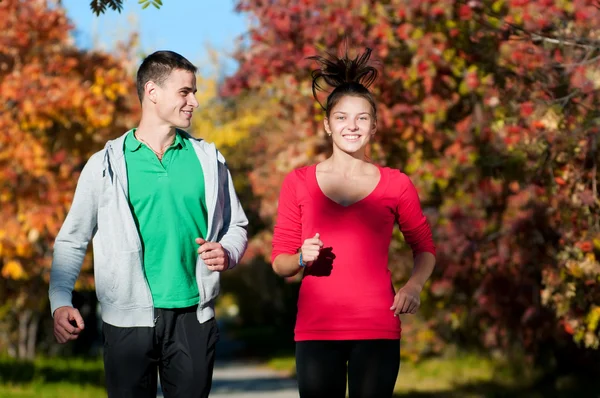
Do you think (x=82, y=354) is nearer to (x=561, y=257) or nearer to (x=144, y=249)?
(x=561, y=257)

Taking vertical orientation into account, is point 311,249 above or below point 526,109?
below

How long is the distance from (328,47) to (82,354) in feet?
42.2

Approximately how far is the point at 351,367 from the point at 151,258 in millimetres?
1016

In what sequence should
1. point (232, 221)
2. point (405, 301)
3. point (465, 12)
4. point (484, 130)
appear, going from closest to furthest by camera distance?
1. point (405, 301)
2. point (232, 221)
3. point (465, 12)
4. point (484, 130)

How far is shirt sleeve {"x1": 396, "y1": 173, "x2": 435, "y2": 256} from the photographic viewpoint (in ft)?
16.8

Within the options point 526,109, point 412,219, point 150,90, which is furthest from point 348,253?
point 526,109

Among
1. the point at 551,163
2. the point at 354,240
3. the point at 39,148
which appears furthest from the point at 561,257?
the point at 39,148

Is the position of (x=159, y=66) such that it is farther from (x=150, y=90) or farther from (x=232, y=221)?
(x=232, y=221)

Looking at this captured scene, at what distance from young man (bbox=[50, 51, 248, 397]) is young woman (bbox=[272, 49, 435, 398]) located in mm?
378

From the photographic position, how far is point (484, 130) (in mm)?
13148

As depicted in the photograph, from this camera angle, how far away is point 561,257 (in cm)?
921

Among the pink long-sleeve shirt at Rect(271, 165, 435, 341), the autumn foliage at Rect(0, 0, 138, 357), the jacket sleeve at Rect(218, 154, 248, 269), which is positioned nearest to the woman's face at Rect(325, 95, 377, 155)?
the pink long-sleeve shirt at Rect(271, 165, 435, 341)

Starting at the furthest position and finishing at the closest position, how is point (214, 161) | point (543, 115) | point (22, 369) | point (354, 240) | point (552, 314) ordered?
point (22, 369) → point (552, 314) → point (543, 115) → point (214, 161) → point (354, 240)

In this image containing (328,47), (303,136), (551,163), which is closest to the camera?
(551,163)
